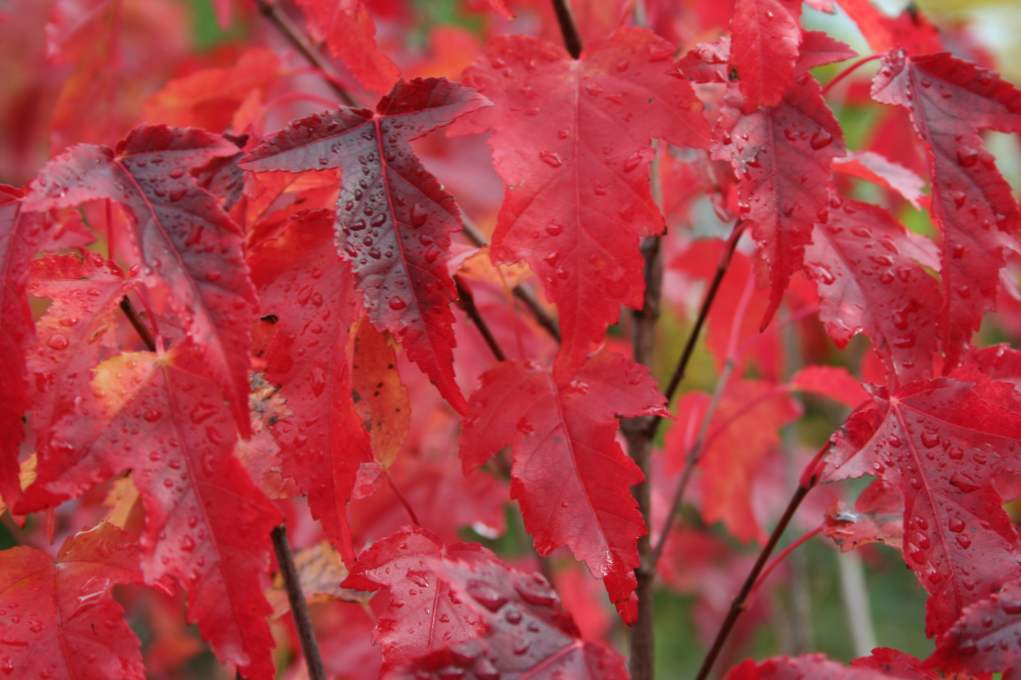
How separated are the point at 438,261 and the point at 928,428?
333 millimetres

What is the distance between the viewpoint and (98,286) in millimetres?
586

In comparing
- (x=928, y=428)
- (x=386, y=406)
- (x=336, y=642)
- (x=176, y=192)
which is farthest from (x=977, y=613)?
(x=336, y=642)

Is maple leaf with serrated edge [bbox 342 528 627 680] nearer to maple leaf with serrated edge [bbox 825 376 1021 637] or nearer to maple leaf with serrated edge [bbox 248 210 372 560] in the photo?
maple leaf with serrated edge [bbox 248 210 372 560]

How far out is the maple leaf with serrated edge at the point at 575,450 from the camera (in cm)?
57

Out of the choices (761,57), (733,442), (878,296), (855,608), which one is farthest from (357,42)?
(855,608)

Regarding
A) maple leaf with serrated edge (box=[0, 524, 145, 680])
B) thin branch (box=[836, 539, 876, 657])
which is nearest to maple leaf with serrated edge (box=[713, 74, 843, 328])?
maple leaf with serrated edge (box=[0, 524, 145, 680])

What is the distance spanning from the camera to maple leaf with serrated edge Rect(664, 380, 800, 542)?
1083 millimetres

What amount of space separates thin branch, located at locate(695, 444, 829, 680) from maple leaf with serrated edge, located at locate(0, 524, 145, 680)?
16.1 inches

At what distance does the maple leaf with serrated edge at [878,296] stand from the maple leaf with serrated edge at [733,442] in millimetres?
447

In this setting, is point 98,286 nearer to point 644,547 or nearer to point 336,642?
point 644,547

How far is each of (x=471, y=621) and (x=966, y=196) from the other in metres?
0.41

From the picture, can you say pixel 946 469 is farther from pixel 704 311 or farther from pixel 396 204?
pixel 396 204

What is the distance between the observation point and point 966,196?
0.59 m

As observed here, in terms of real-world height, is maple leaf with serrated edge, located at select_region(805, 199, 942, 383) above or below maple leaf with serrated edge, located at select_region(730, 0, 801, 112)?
below
